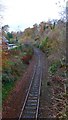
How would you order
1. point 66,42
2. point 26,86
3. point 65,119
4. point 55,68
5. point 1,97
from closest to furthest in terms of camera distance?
point 65,119 → point 1,97 → point 26,86 → point 66,42 → point 55,68

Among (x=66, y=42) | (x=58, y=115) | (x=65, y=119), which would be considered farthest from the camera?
(x=66, y=42)

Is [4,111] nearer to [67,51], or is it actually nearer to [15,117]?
A: [15,117]

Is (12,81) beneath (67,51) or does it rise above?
beneath

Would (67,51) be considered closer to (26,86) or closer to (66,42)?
(66,42)

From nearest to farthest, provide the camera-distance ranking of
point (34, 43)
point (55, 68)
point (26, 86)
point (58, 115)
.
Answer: point (58, 115) → point (26, 86) → point (55, 68) → point (34, 43)

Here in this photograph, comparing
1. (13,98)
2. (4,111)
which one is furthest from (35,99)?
(4,111)

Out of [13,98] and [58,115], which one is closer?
[58,115]

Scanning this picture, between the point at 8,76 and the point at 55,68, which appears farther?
the point at 55,68

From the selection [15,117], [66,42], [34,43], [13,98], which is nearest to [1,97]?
[13,98]

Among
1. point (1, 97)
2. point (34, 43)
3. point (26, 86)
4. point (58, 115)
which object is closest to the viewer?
point (58, 115)
